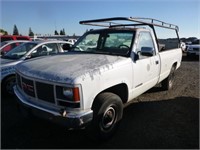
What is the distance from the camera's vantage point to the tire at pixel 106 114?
9.93 ft

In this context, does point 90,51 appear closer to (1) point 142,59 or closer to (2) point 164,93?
(1) point 142,59

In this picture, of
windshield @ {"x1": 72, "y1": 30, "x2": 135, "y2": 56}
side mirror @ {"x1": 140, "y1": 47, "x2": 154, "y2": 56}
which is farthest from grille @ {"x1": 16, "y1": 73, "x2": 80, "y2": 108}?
side mirror @ {"x1": 140, "y1": 47, "x2": 154, "y2": 56}

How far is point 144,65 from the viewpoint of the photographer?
4062 mm

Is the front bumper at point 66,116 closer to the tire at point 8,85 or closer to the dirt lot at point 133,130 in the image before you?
the dirt lot at point 133,130

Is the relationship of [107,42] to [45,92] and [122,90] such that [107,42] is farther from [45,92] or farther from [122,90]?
[45,92]

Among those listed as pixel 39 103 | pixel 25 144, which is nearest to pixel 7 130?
pixel 25 144

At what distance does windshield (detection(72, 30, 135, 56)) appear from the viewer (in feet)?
13.3

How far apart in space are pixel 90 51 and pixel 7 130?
7.46 ft

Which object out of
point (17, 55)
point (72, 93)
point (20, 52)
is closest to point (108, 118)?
point (72, 93)

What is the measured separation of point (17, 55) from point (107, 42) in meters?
3.32

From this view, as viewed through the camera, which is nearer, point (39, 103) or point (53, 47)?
point (39, 103)

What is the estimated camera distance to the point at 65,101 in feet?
9.11

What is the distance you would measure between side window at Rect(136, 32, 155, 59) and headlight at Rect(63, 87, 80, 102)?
1.79m

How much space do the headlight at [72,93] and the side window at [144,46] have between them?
1.79 m
